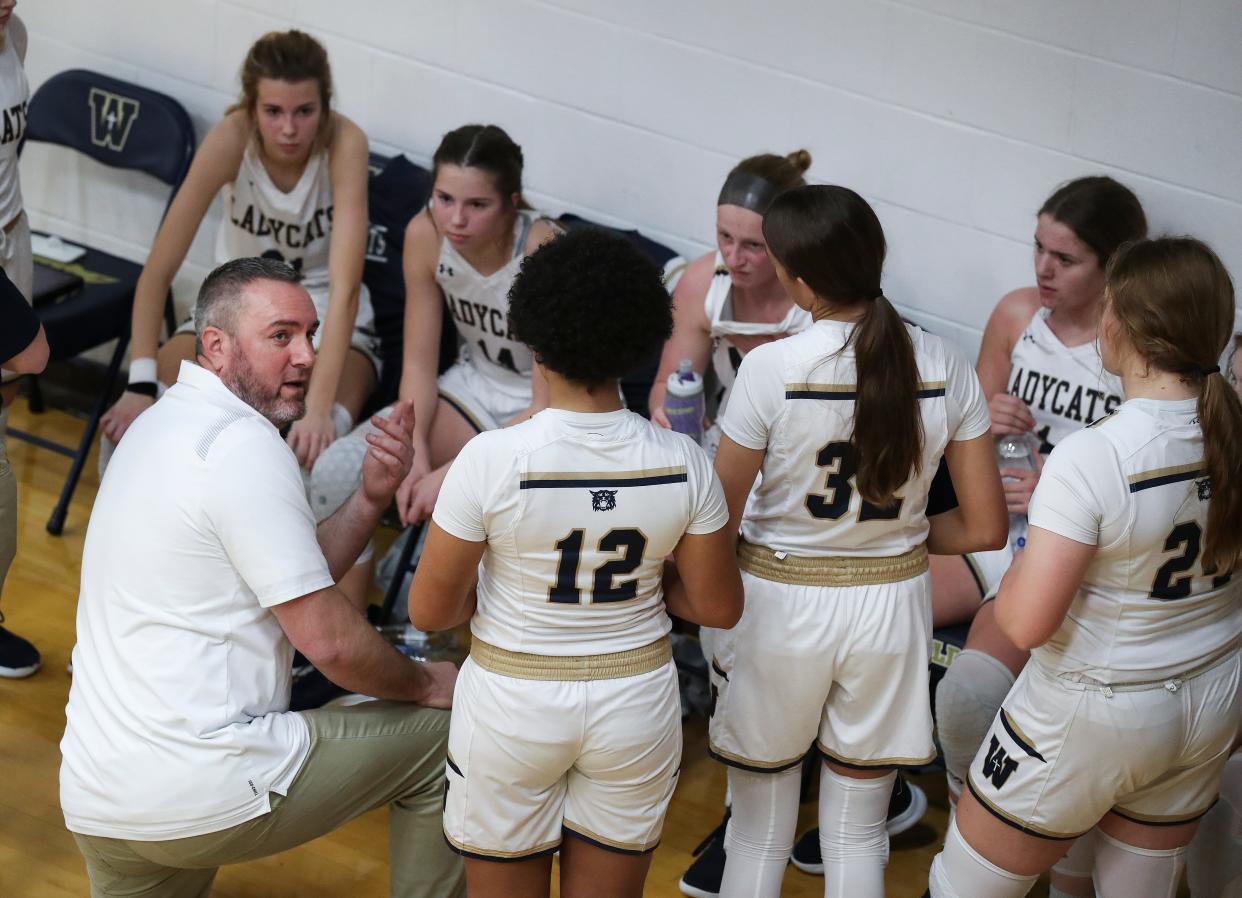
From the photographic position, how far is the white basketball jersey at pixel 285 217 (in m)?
4.12

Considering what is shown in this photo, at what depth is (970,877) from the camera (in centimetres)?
249

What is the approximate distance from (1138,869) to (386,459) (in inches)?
61.7

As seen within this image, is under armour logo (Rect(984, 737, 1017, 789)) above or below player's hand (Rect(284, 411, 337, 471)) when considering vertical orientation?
→ above

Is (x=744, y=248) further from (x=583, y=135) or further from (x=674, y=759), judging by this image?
(x=674, y=759)

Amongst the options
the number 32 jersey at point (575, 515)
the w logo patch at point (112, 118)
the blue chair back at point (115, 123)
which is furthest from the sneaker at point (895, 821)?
the w logo patch at point (112, 118)

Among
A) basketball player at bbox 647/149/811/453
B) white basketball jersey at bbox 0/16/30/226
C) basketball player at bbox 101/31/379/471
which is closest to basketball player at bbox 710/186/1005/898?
basketball player at bbox 647/149/811/453

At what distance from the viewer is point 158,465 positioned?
2.32 m

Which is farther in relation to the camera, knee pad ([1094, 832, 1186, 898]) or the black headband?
the black headband

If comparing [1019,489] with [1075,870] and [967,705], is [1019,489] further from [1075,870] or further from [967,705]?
[1075,870]

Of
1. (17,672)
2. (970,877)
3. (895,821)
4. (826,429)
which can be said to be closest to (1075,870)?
(970,877)

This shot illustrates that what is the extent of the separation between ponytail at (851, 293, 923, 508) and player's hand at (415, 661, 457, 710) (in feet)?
2.99

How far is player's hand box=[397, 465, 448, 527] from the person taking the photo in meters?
3.57

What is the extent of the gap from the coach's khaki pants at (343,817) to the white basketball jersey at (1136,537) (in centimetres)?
118

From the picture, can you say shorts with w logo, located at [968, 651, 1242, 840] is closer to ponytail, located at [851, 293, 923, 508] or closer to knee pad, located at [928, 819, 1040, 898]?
knee pad, located at [928, 819, 1040, 898]
